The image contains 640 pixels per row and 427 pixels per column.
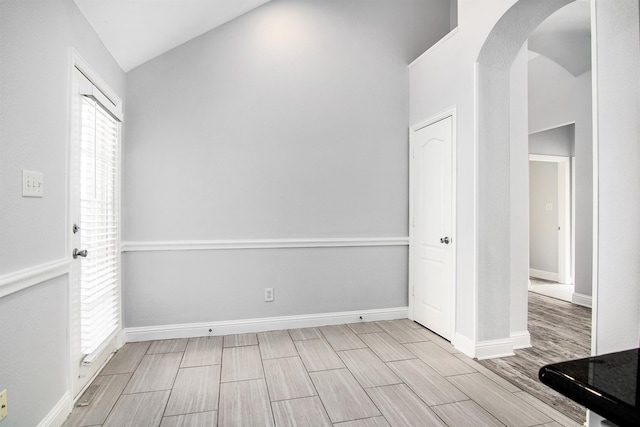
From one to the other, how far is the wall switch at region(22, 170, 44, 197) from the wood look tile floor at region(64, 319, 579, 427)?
4.12 feet

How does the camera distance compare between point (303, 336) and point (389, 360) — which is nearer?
point (389, 360)

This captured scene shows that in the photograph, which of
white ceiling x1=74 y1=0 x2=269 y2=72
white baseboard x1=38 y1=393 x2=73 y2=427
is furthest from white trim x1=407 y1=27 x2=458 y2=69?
white baseboard x1=38 y1=393 x2=73 y2=427

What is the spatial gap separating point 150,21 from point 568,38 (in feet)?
14.8

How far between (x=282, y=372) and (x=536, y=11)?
312 cm

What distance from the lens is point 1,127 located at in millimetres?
1328

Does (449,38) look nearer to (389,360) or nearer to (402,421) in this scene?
(389,360)

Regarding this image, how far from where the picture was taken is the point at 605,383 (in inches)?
23.4

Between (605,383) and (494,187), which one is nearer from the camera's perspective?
(605,383)

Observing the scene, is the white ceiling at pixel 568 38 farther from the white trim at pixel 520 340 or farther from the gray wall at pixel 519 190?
the white trim at pixel 520 340

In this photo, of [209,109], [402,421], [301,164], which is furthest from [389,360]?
[209,109]

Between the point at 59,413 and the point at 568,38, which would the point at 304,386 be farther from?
the point at 568,38

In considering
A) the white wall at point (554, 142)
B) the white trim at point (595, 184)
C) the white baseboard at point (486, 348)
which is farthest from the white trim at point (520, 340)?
the white wall at point (554, 142)

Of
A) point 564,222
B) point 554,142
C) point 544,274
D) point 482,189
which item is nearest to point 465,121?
point 482,189

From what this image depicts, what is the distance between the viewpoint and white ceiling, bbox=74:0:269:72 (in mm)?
2213
